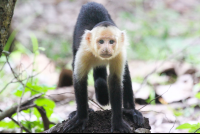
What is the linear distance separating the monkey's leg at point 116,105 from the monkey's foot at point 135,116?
0.73 ft

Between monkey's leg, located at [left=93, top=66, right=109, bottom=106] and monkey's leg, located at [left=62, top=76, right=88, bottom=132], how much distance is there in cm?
66

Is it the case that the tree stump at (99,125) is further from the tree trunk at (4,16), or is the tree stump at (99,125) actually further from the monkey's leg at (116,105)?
the tree trunk at (4,16)

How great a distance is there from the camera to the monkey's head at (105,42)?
9.13 ft

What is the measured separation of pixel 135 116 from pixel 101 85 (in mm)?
915

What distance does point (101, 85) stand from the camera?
11.9 ft

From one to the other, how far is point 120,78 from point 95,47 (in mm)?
491

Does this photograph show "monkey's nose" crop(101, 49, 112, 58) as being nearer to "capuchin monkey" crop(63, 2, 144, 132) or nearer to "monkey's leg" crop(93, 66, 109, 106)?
"capuchin monkey" crop(63, 2, 144, 132)

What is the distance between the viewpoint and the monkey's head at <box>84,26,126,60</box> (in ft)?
9.13

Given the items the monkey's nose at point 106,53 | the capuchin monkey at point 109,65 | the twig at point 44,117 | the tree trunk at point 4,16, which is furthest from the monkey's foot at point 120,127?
the tree trunk at point 4,16

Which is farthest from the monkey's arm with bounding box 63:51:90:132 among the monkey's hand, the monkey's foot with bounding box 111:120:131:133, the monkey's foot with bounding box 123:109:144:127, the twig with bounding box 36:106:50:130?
the twig with bounding box 36:106:50:130

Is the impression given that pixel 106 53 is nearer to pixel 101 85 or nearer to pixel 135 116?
pixel 135 116

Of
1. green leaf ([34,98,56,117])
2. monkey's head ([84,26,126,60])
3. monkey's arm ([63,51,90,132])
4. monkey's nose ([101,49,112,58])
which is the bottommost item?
green leaf ([34,98,56,117])

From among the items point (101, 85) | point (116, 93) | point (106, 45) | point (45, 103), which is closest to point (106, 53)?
point (106, 45)

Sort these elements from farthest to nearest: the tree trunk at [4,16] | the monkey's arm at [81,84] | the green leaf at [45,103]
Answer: the green leaf at [45,103] → the monkey's arm at [81,84] → the tree trunk at [4,16]
